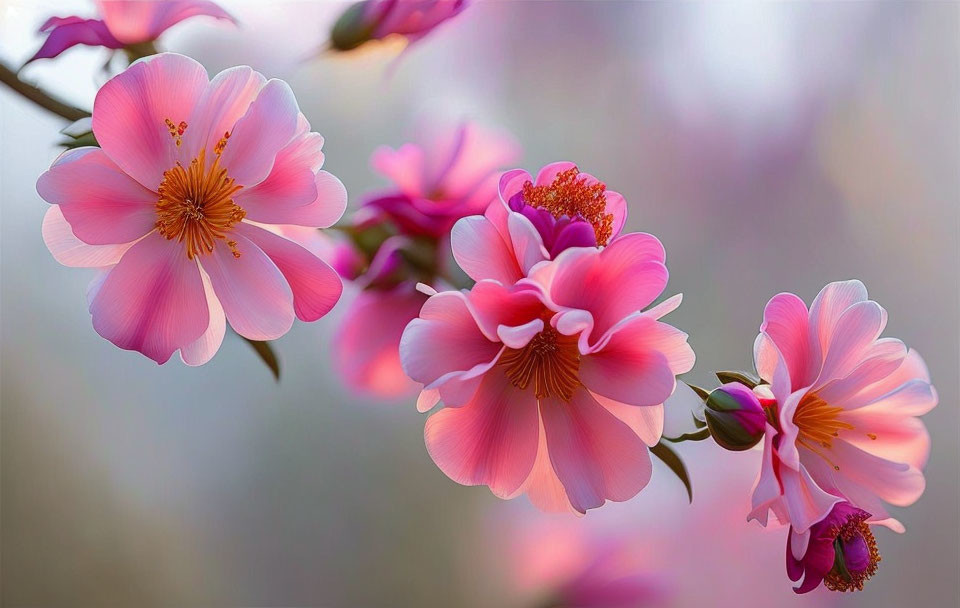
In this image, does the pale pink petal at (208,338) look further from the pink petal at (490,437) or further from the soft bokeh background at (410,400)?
the soft bokeh background at (410,400)

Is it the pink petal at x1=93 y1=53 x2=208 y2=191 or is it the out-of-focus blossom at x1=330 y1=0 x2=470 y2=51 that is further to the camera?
the out-of-focus blossom at x1=330 y1=0 x2=470 y2=51

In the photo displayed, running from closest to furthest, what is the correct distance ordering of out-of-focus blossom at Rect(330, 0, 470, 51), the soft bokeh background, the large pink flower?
the large pink flower < out-of-focus blossom at Rect(330, 0, 470, 51) < the soft bokeh background

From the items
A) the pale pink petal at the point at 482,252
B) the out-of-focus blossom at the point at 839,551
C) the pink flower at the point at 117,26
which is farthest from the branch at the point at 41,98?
the out-of-focus blossom at the point at 839,551

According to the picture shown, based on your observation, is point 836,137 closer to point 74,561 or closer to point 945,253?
point 945,253

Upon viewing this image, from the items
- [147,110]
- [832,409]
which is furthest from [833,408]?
[147,110]

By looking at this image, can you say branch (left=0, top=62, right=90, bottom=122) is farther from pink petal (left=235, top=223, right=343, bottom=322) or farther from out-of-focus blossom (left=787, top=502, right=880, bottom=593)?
out-of-focus blossom (left=787, top=502, right=880, bottom=593)

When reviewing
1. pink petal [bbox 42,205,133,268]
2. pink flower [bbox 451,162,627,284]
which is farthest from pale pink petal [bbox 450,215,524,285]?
pink petal [bbox 42,205,133,268]
